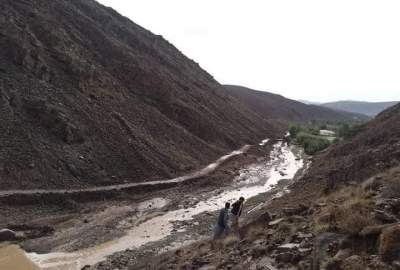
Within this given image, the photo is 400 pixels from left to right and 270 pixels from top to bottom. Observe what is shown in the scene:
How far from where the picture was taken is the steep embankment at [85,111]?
116 ft

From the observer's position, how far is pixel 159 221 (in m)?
28.6

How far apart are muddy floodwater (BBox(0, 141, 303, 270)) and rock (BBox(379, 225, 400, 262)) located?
46.9 ft

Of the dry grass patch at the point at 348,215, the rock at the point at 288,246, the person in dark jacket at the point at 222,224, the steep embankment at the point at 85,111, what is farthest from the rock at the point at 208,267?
the steep embankment at the point at 85,111

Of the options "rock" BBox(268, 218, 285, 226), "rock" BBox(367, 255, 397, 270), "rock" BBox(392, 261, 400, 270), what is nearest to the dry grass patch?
"rock" BBox(367, 255, 397, 270)

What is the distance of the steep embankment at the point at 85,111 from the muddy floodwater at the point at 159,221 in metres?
5.51

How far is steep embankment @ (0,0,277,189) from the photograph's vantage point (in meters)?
35.3

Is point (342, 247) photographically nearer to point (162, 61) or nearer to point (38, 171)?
point (38, 171)

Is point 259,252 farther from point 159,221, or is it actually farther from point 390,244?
point 159,221

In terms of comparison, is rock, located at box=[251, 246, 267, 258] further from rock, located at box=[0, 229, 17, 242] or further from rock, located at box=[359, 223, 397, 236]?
rock, located at box=[0, 229, 17, 242]

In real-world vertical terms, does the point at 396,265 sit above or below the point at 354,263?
above

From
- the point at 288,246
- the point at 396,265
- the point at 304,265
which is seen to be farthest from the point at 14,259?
the point at 396,265

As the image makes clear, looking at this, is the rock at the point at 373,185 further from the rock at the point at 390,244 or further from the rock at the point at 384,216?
the rock at the point at 390,244

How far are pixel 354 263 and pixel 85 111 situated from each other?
3620 cm

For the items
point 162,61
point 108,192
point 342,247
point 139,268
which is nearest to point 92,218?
point 108,192
